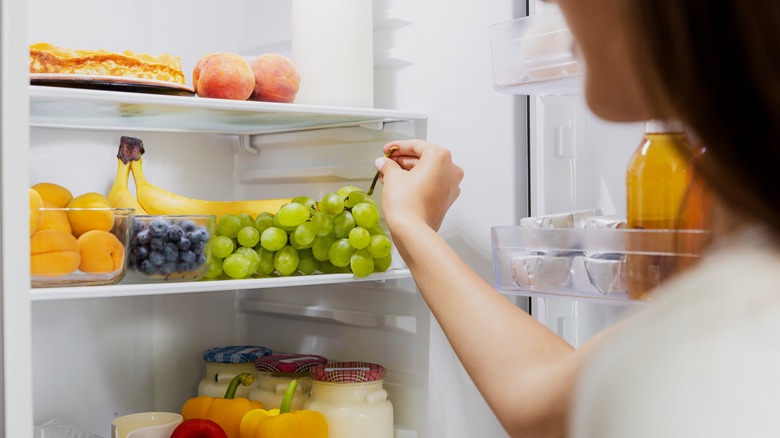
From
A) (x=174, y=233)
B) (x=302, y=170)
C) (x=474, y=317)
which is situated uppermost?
(x=302, y=170)

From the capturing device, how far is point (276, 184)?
189 cm

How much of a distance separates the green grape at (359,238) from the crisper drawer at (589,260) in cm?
28

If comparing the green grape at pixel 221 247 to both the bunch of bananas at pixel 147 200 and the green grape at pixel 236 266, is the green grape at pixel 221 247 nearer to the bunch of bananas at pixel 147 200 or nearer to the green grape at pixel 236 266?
the green grape at pixel 236 266

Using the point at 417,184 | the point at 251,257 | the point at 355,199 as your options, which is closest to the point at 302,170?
the point at 355,199

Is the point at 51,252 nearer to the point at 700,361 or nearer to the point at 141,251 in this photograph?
the point at 141,251

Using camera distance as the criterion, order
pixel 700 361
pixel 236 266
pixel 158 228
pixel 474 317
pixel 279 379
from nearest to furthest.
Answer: pixel 700 361 → pixel 474 317 → pixel 158 228 → pixel 236 266 → pixel 279 379

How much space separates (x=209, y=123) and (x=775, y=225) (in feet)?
4.72

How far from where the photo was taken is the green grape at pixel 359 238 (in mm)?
1452

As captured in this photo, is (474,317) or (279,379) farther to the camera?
(279,379)

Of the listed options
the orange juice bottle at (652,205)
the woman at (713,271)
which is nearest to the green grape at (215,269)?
the orange juice bottle at (652,205)

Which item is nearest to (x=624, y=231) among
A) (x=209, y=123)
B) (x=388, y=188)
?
(x=388, y=188)

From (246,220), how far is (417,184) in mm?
331

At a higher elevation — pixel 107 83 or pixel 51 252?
pixel 107 83

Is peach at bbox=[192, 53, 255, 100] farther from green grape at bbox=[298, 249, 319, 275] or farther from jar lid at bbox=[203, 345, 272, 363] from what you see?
jar lid at bbox=[203, 345, 272, 363]
